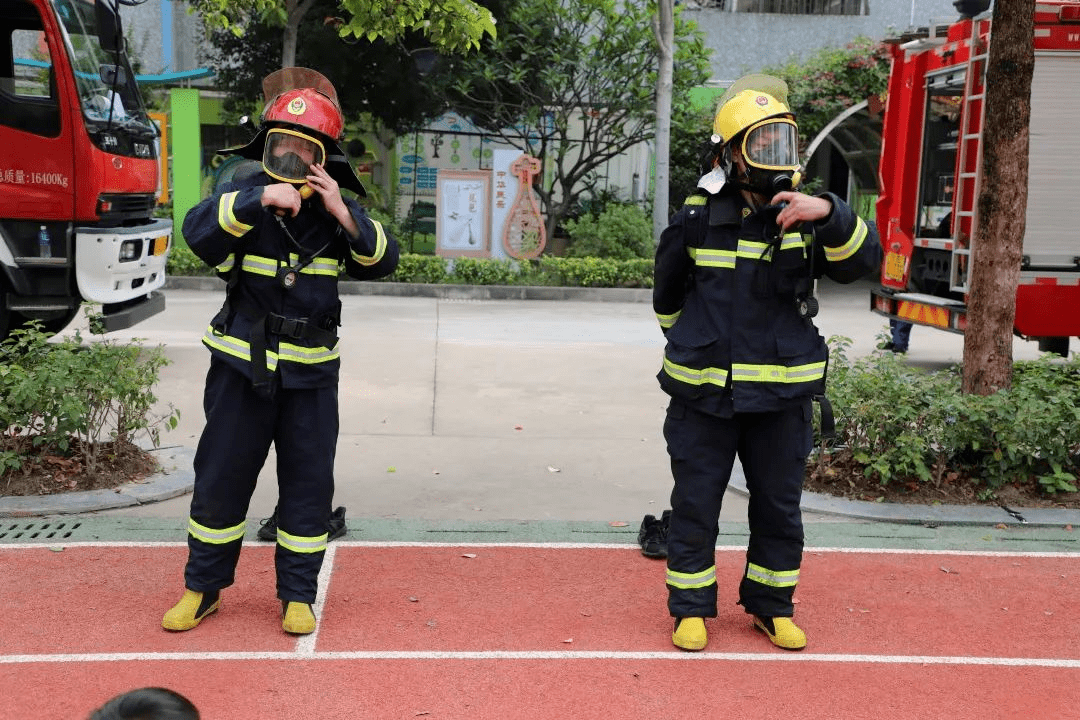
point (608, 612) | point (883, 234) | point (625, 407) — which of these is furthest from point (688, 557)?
point (883, 234)

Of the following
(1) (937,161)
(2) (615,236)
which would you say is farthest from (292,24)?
(1) (937,161)

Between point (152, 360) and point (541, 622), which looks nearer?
point (541, 622)

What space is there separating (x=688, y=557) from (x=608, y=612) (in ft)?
1.75

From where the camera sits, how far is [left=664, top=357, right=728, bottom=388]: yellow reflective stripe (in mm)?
4199

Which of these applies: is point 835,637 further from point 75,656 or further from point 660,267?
point 75,656

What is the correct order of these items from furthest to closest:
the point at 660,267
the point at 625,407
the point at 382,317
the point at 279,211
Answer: the point at 382,317 → the point at 625,407 → the point at 660,267 → the point at 279,211

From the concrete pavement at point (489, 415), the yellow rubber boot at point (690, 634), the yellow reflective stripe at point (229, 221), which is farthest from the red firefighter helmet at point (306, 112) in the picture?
the concrete pavement at point (489, 415)

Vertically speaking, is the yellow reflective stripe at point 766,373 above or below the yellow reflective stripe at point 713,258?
below

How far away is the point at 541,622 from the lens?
460 centimetres

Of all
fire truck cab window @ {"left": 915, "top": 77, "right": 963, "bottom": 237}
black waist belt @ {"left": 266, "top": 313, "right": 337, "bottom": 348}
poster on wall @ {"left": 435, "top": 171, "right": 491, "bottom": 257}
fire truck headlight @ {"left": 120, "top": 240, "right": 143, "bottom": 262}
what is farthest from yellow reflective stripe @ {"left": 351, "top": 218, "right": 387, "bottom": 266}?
poster on wall @ {"left": 435, "top": 171, "right": 491, "bottom": 257}

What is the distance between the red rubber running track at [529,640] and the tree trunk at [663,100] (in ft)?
38.3

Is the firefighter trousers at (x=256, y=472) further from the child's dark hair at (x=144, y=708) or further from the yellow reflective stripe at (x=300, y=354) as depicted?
the child's dark hair at (x=144, y=708)

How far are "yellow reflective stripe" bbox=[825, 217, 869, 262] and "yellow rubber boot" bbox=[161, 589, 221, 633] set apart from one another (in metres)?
2.63

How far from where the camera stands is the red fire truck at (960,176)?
381 inches
